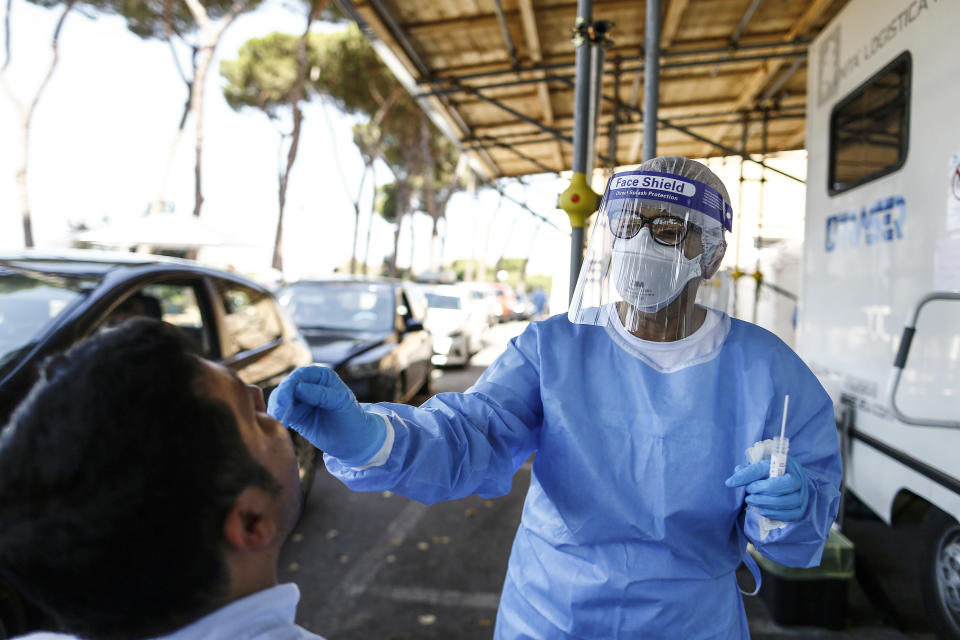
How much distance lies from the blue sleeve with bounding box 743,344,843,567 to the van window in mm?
1987

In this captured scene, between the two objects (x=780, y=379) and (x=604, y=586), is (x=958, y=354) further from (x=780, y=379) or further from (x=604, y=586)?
(x=604, y=586)

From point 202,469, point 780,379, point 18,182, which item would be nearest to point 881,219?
point 780,379

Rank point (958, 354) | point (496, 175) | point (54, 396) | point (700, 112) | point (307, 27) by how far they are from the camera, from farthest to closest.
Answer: point (307, 27)
point (496, 175)
point (700, 112)
point (958, 354)
point (54, 396)

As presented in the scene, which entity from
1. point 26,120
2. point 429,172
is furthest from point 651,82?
point 429,172

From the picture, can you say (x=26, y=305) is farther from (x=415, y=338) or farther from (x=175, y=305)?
Answer: (x=415, y=338)

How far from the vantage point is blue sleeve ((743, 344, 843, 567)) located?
1.45 meters

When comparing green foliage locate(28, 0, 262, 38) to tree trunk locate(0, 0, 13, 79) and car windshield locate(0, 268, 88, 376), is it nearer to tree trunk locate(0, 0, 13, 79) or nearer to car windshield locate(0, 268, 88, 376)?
tree trunk locate(0, 0, 13, 79)

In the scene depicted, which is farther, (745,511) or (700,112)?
(700,112)

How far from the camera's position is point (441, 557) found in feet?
13.1

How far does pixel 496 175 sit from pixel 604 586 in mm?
8764

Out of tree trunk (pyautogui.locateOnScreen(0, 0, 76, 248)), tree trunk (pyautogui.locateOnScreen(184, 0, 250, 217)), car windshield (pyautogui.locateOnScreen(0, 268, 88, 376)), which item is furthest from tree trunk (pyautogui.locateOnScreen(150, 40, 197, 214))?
car windshield (pyautogui.locateOnScreen(0, 268, 88, 376))

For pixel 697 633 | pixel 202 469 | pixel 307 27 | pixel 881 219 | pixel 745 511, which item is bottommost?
pixel 697 633

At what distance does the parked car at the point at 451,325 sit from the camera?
11.6 meters

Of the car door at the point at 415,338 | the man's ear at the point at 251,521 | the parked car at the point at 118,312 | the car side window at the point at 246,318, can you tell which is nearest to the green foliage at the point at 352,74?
the car door at the point at 415,338
